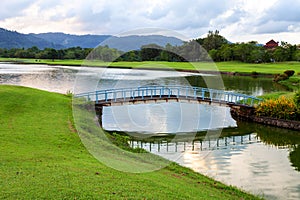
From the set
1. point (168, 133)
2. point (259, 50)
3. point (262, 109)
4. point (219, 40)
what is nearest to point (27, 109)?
point (168, 133)

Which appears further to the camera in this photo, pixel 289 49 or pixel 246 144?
pixel 289 49

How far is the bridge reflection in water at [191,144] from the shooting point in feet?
76.3

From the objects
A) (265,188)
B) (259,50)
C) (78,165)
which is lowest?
(265,188)

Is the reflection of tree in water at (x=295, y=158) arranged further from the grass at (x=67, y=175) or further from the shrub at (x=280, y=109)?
the grass at (x=67, y=175)

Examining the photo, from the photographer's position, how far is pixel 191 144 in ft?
80.9

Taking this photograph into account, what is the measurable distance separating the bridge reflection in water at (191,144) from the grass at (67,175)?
5.37 meters

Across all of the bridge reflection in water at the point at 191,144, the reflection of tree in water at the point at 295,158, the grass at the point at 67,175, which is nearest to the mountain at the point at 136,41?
the grass at the point at 67,175

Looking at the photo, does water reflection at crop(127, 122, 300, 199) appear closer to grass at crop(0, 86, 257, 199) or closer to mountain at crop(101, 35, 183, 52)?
grass at crop(0, 86, 257, 199)

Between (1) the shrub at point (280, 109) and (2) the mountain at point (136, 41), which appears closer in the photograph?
(2) the mountain at point (136, 41)

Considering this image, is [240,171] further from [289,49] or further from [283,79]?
[289,49]

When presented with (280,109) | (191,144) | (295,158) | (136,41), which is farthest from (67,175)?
(280,109)

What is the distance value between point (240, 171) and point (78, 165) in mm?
9252

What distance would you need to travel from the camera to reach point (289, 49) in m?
112

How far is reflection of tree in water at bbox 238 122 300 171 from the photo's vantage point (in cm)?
2377
